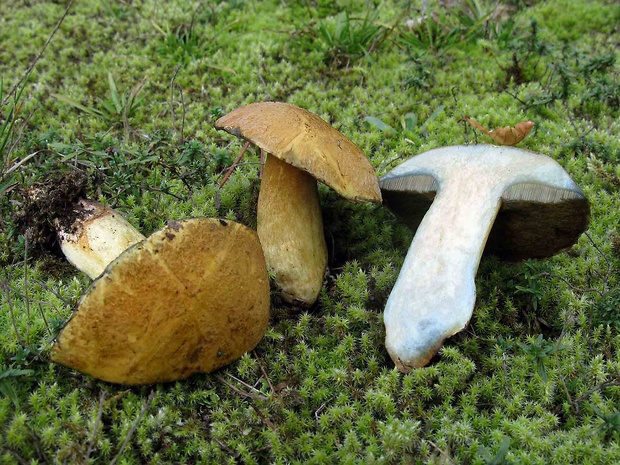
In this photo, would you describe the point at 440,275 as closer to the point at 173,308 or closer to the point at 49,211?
the point at 173,308

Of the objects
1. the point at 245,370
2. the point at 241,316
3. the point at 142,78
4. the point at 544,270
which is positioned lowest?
the point at 544,270

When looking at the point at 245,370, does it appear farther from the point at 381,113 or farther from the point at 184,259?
the point at 381,113

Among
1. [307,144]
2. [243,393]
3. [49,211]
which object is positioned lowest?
[243,393]

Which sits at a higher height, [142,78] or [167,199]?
[142,78]

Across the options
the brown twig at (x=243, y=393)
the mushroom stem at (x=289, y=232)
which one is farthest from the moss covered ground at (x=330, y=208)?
the mushroom stem at (x=289, y=232)

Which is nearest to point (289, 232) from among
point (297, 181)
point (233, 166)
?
point (297, 181)

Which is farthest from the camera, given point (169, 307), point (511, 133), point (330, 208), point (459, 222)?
point (330, 208)

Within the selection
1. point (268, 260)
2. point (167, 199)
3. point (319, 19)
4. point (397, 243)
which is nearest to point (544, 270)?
point (397, 243)
